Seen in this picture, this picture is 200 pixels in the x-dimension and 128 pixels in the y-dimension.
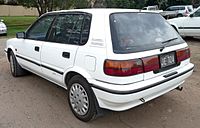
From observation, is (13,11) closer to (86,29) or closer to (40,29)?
(40,29)

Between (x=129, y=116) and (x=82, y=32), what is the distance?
1.47 metres

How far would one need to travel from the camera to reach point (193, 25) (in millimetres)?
10469

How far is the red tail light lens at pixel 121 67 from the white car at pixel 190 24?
822 centimetres

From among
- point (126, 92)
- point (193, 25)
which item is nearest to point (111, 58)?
point (126, 92)

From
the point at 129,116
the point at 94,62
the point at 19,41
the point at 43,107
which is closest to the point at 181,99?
the point at 129,116

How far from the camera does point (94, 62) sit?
10.6 feet

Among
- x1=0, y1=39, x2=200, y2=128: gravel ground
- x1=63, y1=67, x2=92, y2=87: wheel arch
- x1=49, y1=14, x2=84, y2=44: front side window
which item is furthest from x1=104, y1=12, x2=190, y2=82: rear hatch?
x1=0, y1=39, x2=200, y2=128: gravel ground

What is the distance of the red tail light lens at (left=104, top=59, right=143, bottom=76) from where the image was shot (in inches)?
119

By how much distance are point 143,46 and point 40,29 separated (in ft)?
7.42

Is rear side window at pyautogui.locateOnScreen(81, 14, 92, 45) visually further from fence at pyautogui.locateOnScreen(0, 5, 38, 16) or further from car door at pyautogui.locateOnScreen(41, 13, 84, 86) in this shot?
A: fence at pyautogui.locateOnScreen(0, 5, 38, 16)

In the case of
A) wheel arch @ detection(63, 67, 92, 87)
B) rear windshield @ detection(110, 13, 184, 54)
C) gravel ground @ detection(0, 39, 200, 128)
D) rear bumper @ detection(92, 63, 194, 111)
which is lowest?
gravel ground @ detection(0, 39, 200, 128)

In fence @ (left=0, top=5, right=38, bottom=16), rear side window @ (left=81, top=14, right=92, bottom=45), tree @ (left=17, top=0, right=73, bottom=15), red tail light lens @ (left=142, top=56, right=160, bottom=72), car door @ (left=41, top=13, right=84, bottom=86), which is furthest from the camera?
fence @ (left=0, top=5, right=38, bottom=16)

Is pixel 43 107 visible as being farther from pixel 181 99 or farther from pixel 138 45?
pixel 181 99

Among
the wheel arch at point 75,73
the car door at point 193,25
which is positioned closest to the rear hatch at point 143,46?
the wheel arch at point 75,73
